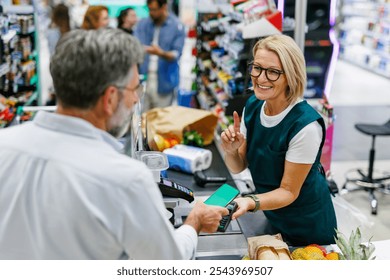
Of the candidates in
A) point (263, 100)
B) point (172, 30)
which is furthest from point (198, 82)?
point (263, 100)

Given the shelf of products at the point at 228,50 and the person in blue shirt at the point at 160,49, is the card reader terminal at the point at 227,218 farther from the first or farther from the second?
the person in blue shirt at the point at 160,49

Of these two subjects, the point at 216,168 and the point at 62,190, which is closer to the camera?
the point at 62,190

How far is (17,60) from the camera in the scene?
5.45 metres

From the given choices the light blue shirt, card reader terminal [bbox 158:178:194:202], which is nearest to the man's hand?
card reader terminal [bbox 158:178:194:202]

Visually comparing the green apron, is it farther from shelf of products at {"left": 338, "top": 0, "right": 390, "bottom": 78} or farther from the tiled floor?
shelf of products at {"left": 338, "top": 0, "right": 390, "bottom": 78}

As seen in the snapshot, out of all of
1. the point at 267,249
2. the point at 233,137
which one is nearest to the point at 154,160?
the point at 233,137

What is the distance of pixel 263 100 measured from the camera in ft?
8.25

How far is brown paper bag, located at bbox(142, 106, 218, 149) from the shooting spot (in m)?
3.77

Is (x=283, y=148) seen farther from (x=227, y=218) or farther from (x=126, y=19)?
(x=126, y=19)

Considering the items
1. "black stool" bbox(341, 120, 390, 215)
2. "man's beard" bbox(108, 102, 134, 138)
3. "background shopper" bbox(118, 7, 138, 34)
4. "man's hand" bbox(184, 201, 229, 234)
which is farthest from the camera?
"background shopper" bbox(118, 7, 138, 34)

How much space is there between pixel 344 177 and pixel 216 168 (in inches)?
110

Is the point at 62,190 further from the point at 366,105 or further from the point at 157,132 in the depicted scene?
the point at 366,105

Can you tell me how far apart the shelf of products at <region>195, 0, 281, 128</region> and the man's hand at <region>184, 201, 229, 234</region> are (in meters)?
1.51

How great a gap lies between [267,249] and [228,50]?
11.7ft
